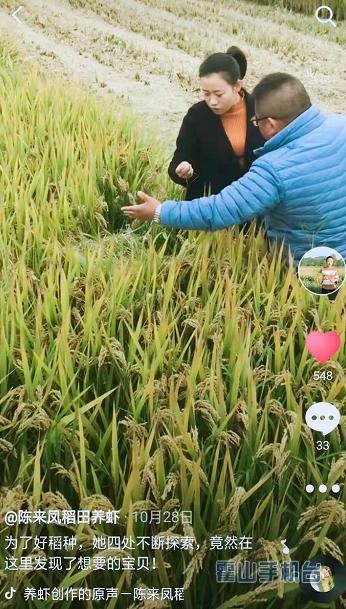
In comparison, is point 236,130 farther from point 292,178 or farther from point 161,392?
point 161,392

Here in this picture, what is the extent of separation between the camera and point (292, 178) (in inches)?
57.4

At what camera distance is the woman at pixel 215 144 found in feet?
5.62

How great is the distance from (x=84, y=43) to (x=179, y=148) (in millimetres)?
348

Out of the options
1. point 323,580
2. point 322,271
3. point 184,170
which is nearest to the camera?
point 323,580

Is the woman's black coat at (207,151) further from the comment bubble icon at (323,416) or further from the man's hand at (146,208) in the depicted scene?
the comment bubble icon at (323,416)

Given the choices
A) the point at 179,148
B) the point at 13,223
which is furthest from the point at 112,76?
the point at 13,223

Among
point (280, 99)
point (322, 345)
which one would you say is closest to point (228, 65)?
point (280, 99)

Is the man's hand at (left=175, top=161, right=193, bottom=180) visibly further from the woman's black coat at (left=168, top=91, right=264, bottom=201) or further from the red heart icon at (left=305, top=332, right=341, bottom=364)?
the red heart icon at (left=305, top=332, right=341, bottom=364)

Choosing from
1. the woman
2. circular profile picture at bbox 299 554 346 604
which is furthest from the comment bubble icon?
the woman

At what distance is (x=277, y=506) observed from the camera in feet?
3.80

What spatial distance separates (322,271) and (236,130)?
0.53 meters

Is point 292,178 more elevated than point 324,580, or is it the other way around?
point 292,178

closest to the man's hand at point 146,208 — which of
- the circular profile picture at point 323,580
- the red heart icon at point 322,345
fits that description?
the red heart icon at point 322,345

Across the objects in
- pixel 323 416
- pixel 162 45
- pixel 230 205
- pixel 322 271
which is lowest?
pixel 323 416
